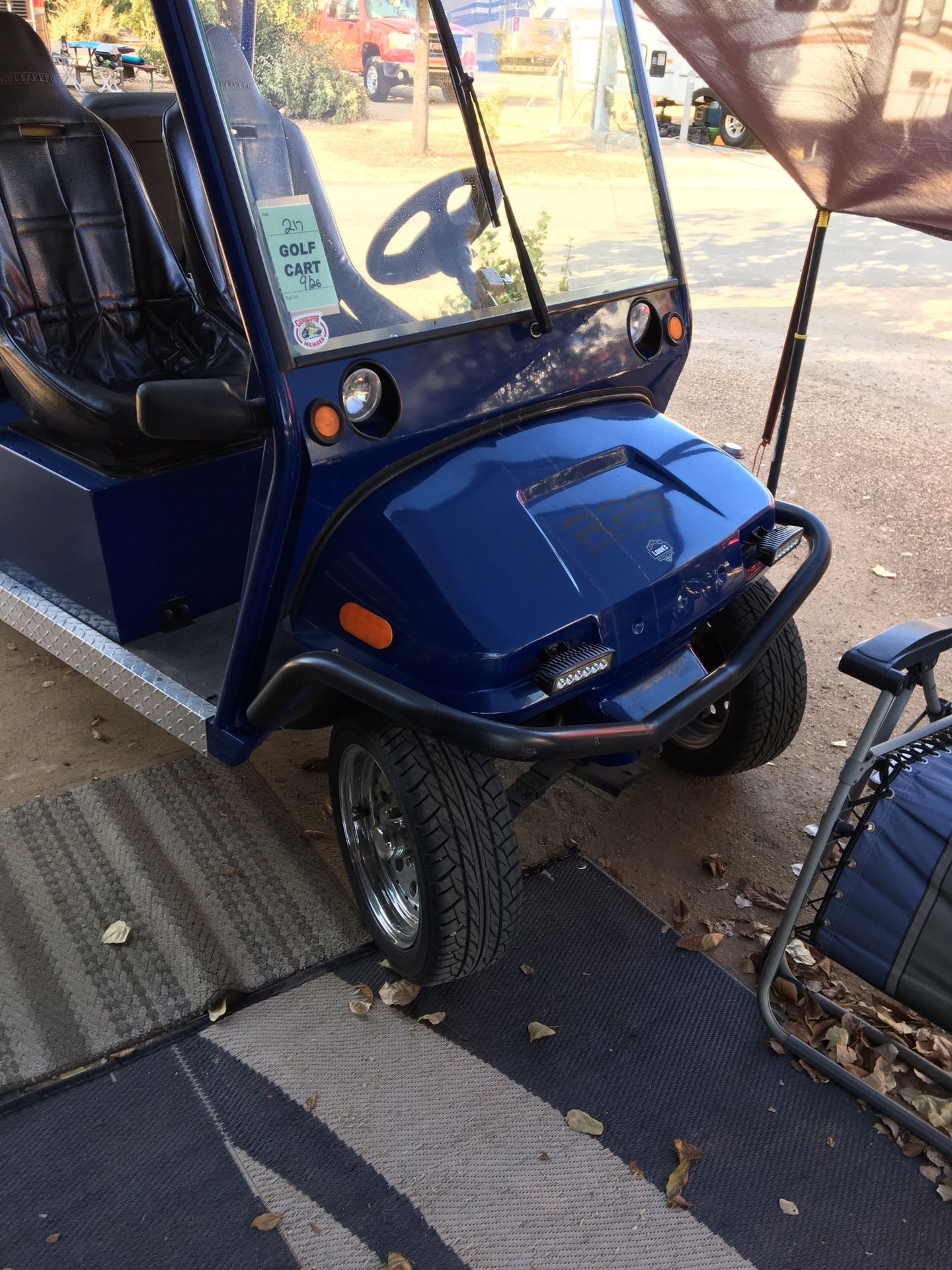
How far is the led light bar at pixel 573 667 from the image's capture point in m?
2.08

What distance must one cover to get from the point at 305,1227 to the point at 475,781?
35.7 inches

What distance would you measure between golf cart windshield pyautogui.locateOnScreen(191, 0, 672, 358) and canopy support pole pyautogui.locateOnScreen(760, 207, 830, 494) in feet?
4.35

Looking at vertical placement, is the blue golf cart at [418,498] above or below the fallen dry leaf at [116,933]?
above

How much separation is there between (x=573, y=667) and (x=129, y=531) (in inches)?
56.2

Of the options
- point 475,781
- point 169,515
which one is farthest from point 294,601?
point 169,515

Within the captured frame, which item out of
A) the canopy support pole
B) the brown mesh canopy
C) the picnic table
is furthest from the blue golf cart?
the picnic table

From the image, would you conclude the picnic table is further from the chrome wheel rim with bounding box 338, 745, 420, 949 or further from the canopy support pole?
the chrome wheel rim with bounding box 338, 745, 420, 949

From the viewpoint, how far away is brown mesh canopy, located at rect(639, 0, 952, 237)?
327 centimetres

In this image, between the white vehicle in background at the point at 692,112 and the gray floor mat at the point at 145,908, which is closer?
the gray floor mat at the point at 145,908

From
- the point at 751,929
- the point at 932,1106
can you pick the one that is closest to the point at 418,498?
the point at 751,929

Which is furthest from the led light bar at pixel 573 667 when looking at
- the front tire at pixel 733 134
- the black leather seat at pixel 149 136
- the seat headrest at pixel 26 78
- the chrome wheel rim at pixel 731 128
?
the chrome wheel rim at pixel 731 128

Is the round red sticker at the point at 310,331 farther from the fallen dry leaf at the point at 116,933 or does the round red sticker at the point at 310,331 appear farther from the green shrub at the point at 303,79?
the fallen dry leaf at the point at 116,933

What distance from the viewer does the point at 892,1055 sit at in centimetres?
241

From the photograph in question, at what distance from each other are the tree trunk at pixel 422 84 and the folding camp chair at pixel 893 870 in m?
1.51
